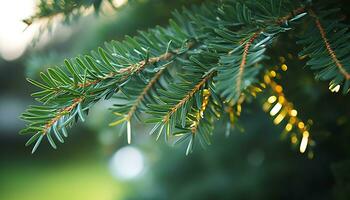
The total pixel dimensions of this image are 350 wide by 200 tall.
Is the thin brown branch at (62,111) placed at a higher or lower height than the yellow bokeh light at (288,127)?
higher

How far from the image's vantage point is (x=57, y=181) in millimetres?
Result: 3664

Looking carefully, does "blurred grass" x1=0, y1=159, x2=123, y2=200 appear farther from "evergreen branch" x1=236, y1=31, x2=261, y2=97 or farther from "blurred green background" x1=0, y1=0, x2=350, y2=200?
"evergreen branch" x1=236, y1=31, x2=261, y2=97

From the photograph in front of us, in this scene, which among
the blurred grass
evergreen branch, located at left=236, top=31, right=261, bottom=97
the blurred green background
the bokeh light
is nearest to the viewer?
evergreen branch, located at left=236, top=31, right=261, bottom=97

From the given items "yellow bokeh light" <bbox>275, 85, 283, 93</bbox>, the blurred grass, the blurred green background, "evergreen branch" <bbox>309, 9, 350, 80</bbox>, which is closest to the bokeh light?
the blurred green background

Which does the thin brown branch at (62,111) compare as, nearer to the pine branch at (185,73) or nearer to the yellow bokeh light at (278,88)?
the pine branch at (185,73)

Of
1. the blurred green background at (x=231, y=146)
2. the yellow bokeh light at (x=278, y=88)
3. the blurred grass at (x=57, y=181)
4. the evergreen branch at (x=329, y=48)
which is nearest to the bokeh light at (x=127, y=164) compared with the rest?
the blurred green background at (x=231, y=146)

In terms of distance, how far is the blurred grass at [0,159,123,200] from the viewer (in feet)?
9.99

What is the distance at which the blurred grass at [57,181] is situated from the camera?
3045 millimetres

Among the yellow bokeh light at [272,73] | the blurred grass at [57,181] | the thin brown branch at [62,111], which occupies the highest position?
the blurred grass at [57,181]

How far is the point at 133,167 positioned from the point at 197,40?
1537 mm

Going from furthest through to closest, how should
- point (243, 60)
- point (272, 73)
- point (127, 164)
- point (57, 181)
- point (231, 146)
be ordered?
1. point (57, 181)
2. point (127, 164)
3. point (231, 146)
4. point (272, 73)
5. point (243, 60)

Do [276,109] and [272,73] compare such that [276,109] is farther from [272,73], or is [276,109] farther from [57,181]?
[57,181]

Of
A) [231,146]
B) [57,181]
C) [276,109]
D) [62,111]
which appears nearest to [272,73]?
[276,109]

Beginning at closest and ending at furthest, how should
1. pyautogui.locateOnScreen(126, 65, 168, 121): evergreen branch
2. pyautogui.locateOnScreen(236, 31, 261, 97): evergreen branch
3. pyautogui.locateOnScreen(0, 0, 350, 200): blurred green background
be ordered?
pyautogui.locateOnScreen(236, 31, 261, 97): evergreen branch → pyautogui.locateOnScreen(126, 65, 168, 121): evergreen branch → pyautogui.locateOnScreen(0, 0, 350, 200): blurred green background
